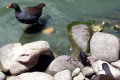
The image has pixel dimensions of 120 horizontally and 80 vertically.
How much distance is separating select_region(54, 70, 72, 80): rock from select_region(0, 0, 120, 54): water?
1.41 m

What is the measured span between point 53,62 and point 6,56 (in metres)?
1.64

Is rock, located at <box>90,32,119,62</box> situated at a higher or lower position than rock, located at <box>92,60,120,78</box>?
higher

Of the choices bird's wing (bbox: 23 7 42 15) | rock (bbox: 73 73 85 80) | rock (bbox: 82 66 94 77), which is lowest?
rock (bbox: 73 73 85 80)

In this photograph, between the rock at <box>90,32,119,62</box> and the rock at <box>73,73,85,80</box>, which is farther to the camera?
the rock at <box>90,32,119,62</box>

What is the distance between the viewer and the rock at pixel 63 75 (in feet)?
17.6

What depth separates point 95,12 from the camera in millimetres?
8820

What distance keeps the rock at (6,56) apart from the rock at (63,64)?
1.33 metres

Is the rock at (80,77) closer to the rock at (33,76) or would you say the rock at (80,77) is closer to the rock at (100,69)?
the rock at (100,69)

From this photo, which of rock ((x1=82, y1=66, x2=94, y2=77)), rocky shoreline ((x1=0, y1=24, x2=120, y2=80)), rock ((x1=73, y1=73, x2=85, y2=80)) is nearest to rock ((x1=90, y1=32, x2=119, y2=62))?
rocky shoreline ((x1=0, y1=24, x2=120, y2=80))

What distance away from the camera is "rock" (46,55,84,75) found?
231 inches

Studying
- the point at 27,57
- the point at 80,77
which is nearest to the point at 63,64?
the point at 80,77

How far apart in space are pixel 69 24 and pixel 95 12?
184cm

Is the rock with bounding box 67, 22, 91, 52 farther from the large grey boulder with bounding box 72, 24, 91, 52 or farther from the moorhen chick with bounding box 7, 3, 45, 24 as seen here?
the moorhen chick with bounding box 7, 3, 45, 24

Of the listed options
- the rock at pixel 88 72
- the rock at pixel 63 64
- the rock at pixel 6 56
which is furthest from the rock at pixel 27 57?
the rock at pixel 88 72
